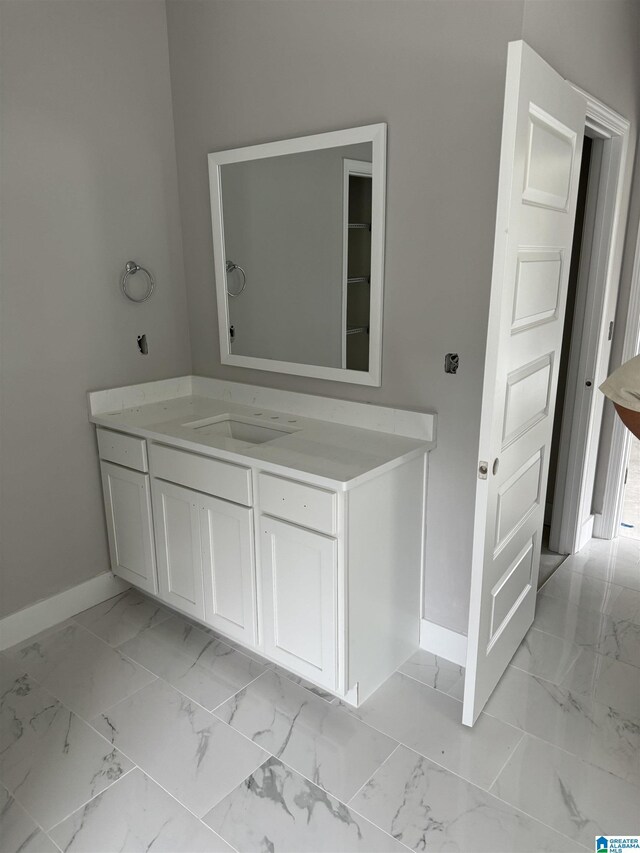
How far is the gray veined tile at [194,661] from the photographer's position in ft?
7.48

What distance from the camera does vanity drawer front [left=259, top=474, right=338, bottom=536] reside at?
76.2 inches

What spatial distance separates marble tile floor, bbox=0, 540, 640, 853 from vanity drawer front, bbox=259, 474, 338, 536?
0.70 metres

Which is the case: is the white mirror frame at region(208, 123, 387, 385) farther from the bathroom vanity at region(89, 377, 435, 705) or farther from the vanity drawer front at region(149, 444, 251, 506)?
the vanity drawer front at region(149, 444, 251, 506)

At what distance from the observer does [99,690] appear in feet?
7.48

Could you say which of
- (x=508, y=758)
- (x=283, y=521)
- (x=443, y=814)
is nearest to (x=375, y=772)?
(x=443, y=814)

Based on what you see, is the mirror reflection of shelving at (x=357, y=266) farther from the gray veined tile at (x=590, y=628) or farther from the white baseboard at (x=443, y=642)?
the gray veined tile at (x=590, y=628)

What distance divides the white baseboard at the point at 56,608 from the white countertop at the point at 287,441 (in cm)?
76

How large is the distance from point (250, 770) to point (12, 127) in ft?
7.80

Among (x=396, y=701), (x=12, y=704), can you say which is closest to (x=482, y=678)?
(x=396, y=701)

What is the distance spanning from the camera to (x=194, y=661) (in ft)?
7.99

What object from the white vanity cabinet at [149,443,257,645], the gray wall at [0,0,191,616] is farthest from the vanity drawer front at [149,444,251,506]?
the gray wall at [0,0,191,616]

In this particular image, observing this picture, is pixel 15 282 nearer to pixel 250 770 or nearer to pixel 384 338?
pixel 384 338

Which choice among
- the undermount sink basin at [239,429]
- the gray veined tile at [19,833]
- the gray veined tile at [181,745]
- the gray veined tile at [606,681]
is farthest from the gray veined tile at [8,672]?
the gray veined tile at [606,681]

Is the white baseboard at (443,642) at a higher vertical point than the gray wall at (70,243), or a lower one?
lower
